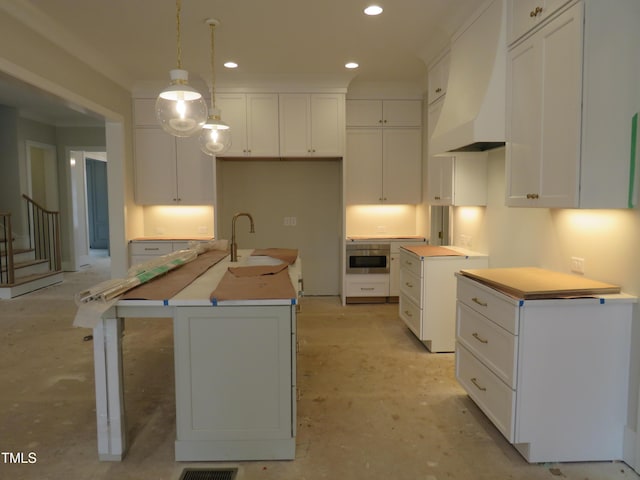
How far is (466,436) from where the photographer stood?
2486 mm

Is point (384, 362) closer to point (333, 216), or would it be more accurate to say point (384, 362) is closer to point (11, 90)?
point (333, 216)

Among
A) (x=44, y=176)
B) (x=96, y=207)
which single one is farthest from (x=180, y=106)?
(x=96, y=207)

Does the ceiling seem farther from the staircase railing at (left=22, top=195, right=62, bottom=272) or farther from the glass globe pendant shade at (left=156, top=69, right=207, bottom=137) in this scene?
the staircase railing at (left=22, top=195, right=62, bottom=272)

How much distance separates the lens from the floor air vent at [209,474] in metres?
2.09

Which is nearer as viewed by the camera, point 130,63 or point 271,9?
point 271,9

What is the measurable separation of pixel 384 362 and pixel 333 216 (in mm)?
2679

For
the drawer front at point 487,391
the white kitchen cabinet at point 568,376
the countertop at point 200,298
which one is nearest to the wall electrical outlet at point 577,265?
the white kitchen cabinet at point 568,376

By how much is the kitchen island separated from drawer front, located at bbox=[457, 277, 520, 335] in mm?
1080

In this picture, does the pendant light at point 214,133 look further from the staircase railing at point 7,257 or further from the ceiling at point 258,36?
the staircase railing at point 7,257

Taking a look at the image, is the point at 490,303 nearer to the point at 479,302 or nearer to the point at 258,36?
the point at 479,302

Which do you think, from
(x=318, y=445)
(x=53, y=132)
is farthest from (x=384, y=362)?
(x=53, y=132)

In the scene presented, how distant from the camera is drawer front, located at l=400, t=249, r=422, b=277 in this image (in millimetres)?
3801

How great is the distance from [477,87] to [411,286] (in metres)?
1.82

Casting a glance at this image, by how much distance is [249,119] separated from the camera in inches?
207
